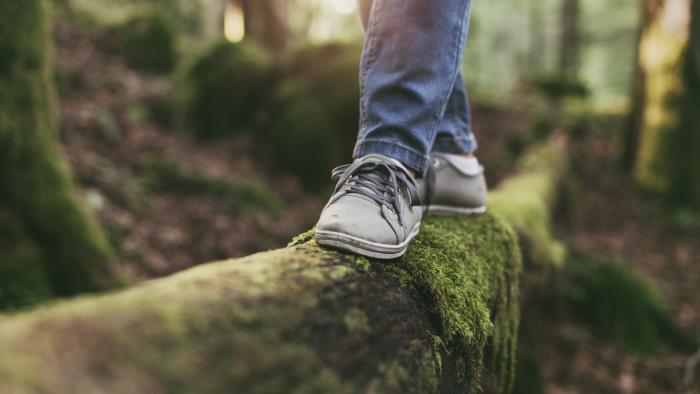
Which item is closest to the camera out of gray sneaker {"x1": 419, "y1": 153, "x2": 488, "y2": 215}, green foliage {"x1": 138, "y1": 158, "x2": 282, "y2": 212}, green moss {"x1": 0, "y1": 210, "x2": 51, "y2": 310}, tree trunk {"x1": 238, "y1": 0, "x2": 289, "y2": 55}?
gray sneaker {"x1": 419, "y1": 153, "x2": 488, "y2": 215}

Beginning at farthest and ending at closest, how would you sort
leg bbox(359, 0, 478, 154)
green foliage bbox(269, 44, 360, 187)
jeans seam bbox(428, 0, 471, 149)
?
green foliage bbox(269, 44, 360, 187), leg bbox(359, 0, 478, 154), jeans seam bbox(428, 0, 471, 149)

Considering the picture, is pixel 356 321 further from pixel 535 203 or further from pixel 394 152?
pixel 535 203

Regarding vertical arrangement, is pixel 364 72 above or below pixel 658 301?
above

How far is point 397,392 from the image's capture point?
1.10m

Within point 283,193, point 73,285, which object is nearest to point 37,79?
point 73,285

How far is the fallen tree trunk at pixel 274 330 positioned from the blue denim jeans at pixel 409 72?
40cm

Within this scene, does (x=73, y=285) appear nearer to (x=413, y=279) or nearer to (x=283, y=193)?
(x=413, y=279)

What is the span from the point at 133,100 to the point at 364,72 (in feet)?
22.5

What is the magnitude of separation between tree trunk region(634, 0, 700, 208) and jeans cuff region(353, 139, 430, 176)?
7.83 m

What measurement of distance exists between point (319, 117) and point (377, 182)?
6011 millimetres

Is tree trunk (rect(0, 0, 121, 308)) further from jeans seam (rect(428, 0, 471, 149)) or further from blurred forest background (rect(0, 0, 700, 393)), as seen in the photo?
jeans seam (rect(428, 0, 471, 149))

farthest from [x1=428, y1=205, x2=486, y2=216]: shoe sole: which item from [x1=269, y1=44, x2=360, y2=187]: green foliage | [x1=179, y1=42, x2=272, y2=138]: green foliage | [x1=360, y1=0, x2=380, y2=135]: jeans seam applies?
[x1=179, y1=42, x2=272, y2=138]: green foliage

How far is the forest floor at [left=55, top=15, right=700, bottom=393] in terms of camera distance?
4.21 metres

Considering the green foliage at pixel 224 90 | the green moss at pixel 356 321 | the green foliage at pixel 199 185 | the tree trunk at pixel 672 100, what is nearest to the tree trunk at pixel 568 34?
the tree trunk at pixel 672 100
